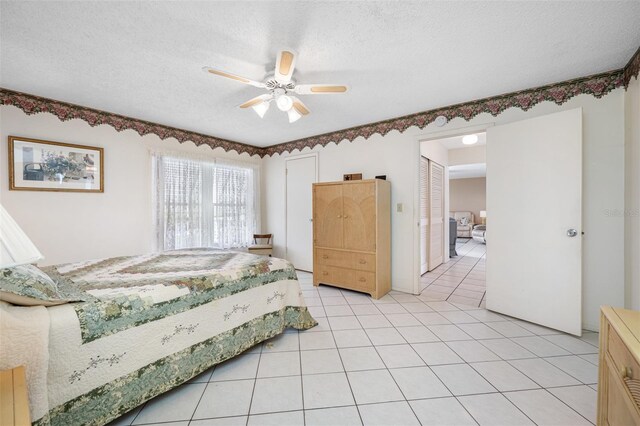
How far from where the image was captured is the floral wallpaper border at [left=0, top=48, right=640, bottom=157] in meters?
2.38

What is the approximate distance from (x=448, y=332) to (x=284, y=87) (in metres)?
2.70

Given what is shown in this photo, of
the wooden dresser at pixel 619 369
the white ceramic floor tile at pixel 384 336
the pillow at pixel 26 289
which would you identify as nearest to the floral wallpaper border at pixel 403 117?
the wooden dresser at pixel 619 369

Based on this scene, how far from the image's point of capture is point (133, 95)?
275 centimetres

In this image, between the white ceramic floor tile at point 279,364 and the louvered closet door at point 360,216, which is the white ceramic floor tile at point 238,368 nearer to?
the white ceramic floor tile at point 279,364

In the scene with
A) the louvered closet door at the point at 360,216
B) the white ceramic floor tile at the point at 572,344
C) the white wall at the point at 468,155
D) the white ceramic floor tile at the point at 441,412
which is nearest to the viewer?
the white ceramic floor tile at the point at 441,412

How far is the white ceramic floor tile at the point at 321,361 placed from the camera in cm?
188

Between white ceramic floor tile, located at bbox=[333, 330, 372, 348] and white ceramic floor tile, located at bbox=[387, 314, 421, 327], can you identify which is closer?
white ceramic floor tile, located at bbox=[333, 330, 372, 348]

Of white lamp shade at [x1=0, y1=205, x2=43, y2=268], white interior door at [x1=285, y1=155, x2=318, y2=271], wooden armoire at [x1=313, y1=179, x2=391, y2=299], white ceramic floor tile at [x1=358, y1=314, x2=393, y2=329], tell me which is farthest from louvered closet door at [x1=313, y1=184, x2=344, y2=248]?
white lamp shade at [x1=0, y1=205, x2=43, y2=268]

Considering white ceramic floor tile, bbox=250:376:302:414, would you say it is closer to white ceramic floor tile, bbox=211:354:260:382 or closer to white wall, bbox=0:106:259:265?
white ceramic floor tile, bbox=211:354:260:382

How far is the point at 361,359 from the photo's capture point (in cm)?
201

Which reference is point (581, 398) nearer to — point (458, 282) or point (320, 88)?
point (458, 282)

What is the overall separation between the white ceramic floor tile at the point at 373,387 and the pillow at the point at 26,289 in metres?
1.71

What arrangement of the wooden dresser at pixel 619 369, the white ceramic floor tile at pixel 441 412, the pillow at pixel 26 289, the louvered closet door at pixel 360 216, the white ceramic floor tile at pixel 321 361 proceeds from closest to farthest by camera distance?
the wooden dresser at pixel 619 369 < the pillow at pixel 26 289 < the white ceramic floor tile at pixel 441 412 < the white ceramic floor tile at pixel 321 361 < the louvered closet door at pixel 360 216

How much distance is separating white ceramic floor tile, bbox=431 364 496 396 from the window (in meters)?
3.67
